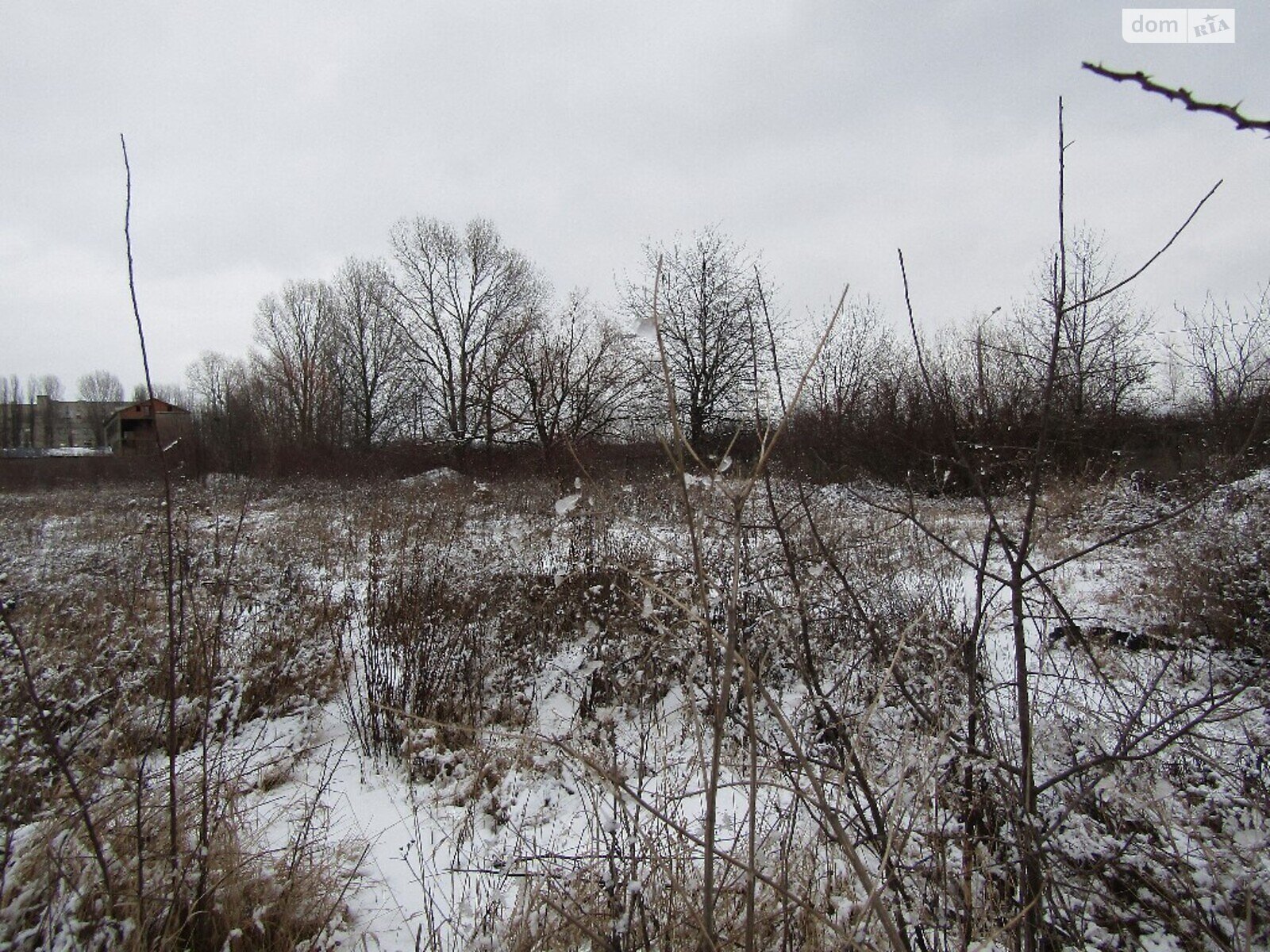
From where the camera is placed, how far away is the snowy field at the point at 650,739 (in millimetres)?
1486

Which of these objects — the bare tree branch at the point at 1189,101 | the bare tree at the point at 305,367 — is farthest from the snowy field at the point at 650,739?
the bare tree at the point at 305,367

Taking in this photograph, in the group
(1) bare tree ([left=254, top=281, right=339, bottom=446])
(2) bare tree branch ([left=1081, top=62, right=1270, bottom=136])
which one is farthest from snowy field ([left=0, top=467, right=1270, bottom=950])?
(1) bare tree ([left=254, top=281, right=339, bottom=446])

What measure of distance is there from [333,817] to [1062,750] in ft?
11.1

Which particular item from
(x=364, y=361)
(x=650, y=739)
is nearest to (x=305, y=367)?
(x=364, y=361)

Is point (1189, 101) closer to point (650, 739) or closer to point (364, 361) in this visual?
point (650, 739)

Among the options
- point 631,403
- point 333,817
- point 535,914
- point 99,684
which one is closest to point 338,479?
point 631,403

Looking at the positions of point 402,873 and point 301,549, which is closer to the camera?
point 402,873

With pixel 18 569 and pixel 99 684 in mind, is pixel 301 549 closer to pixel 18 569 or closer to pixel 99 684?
pixel 18 569

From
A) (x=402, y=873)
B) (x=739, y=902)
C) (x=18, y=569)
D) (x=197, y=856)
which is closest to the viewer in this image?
(x=739, y=902)

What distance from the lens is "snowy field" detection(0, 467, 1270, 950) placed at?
1486 millimetres

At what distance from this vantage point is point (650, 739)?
3449mm

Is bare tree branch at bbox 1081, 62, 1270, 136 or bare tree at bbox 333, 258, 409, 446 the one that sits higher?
bare tree at bbox 333, 258, 409, 446

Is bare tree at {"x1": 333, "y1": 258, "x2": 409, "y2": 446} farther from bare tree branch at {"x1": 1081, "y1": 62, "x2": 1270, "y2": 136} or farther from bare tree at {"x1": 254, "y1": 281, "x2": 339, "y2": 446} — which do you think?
bare tree branch at {"x1": 1081, "y1": 62, "x2": 1270, "y2": 136}

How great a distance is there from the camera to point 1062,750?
267 centimetres
